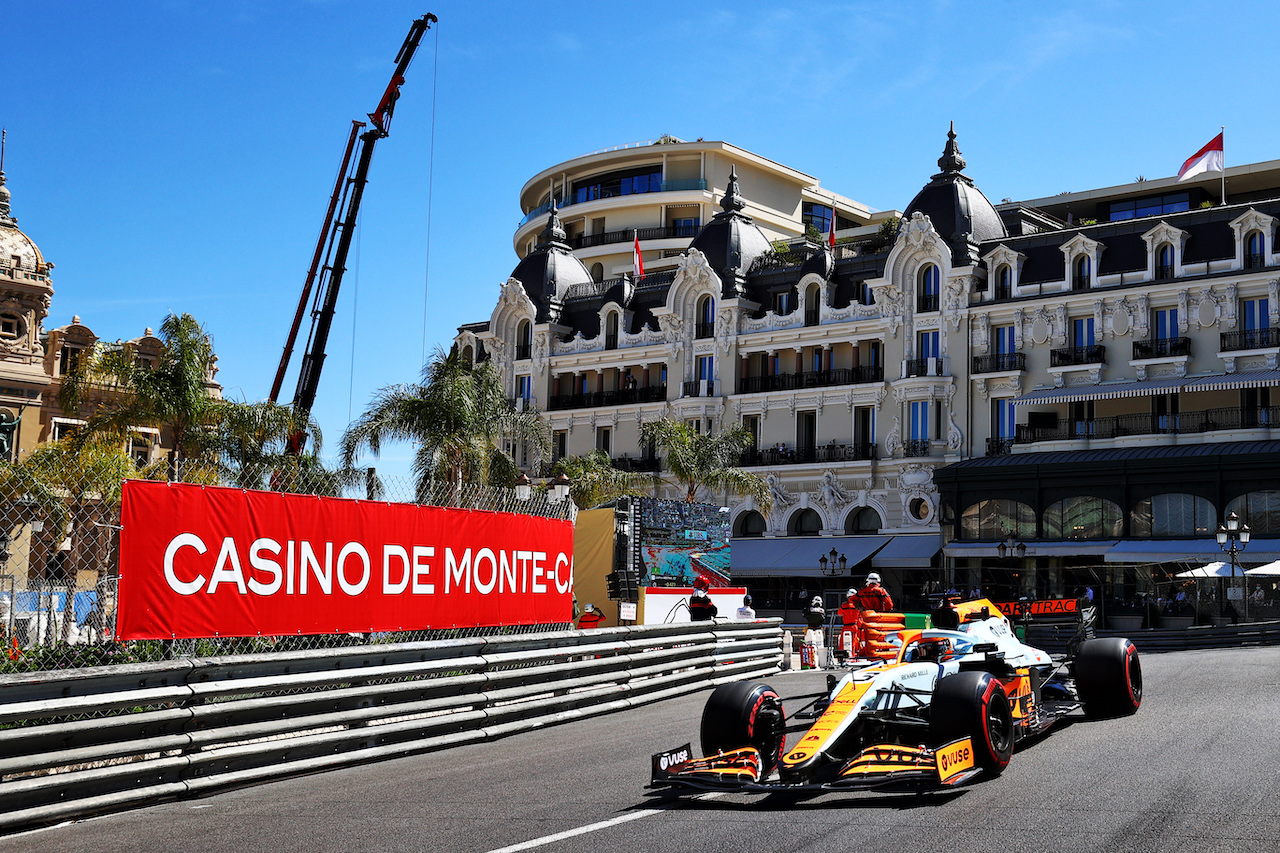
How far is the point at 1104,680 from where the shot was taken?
1309 cm

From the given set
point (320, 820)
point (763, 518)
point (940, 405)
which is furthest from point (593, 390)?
point (320, 820)

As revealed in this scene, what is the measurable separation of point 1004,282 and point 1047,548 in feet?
37.4

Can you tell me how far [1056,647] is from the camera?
3097cm

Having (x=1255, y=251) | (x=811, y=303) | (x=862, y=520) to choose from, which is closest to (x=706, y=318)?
(x=811, y=303)

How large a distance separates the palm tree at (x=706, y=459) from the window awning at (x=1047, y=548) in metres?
8.01

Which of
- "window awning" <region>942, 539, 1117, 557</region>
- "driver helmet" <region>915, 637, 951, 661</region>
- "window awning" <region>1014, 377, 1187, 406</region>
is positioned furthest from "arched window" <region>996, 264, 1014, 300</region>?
"driver helmet" <region>915, 637, 951, 661</region>

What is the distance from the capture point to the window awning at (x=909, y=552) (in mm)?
48625

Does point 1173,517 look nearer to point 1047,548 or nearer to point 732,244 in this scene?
point 1047,548

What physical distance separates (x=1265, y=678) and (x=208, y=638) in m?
14.9

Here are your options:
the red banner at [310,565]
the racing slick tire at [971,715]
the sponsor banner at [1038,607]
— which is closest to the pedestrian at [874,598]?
the sponsor banner at [1038,607]

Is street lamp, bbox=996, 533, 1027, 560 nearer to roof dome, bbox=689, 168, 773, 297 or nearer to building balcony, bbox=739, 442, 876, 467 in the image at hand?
building balcony, bbox=739, 442, 876, 467

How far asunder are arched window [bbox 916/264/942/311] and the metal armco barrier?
38.5 m

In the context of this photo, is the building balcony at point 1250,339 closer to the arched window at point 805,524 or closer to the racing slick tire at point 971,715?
the arched window at point 805,524

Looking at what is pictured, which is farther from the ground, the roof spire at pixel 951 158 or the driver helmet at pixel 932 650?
the roof spire at pixel 951 158
